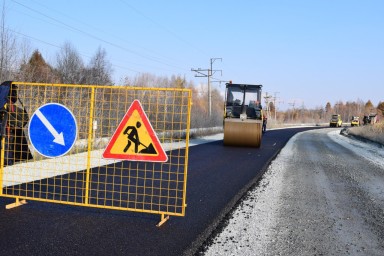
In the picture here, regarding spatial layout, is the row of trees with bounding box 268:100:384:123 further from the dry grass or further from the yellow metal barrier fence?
the yellow metal barrier fence

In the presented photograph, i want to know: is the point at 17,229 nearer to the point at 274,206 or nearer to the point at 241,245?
the point at 241,245

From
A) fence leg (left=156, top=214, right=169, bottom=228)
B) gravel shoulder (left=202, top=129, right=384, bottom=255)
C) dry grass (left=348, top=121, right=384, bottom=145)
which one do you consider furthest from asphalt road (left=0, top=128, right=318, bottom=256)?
dry grass (left=348, top=121, right=384, bottom=145)

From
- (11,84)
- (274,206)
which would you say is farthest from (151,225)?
(11,84)

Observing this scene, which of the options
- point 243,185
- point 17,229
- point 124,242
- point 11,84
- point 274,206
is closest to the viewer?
point 124,242

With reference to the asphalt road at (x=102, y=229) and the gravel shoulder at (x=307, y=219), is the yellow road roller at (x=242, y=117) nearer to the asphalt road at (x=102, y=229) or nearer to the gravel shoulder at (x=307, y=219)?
the gravel shoulder at (x=307, y=219)

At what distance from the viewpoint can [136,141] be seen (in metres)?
4.79

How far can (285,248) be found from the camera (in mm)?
4098

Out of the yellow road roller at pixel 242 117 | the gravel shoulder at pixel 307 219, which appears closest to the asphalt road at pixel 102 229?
the gravel shoulder at pixel 307 219

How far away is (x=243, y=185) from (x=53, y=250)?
4727 mm

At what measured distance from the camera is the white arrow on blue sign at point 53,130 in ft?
16.6

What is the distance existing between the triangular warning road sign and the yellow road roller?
12.0 metres

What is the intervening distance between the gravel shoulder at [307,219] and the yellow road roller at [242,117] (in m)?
7.25

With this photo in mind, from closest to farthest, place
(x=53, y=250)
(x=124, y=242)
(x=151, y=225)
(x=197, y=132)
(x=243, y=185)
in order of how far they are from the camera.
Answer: (x=53, y=250)
(x=124, y=242)
(x=151, y=225)
(x=243, y=185)
(x=197, y=132)

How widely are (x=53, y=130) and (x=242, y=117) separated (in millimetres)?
12235
